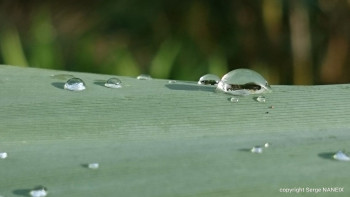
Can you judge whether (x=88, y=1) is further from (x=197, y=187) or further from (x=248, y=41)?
(x=197, y=187)

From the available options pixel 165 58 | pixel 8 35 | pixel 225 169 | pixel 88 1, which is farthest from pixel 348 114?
pixel 88 1

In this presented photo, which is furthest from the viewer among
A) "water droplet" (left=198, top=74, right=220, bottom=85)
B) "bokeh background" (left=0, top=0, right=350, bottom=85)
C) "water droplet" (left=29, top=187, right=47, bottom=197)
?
"bokeh background" (left=0, top=0, right=350, bottom=85)

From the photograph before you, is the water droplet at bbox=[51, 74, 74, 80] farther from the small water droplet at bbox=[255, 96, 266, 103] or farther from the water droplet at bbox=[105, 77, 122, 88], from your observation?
the small water droplet at bbox=[255, 96, 266, 103]

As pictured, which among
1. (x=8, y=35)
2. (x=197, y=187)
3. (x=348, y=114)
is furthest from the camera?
(x=8, y=35)

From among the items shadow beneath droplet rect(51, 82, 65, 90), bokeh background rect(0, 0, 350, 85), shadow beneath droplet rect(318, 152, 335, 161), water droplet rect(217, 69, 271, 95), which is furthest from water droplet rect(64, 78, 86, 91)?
bokeh background rect(0, 0, 350, 85)

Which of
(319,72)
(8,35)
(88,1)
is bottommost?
(319,72)

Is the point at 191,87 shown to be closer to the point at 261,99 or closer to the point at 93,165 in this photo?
the point at 261,99
